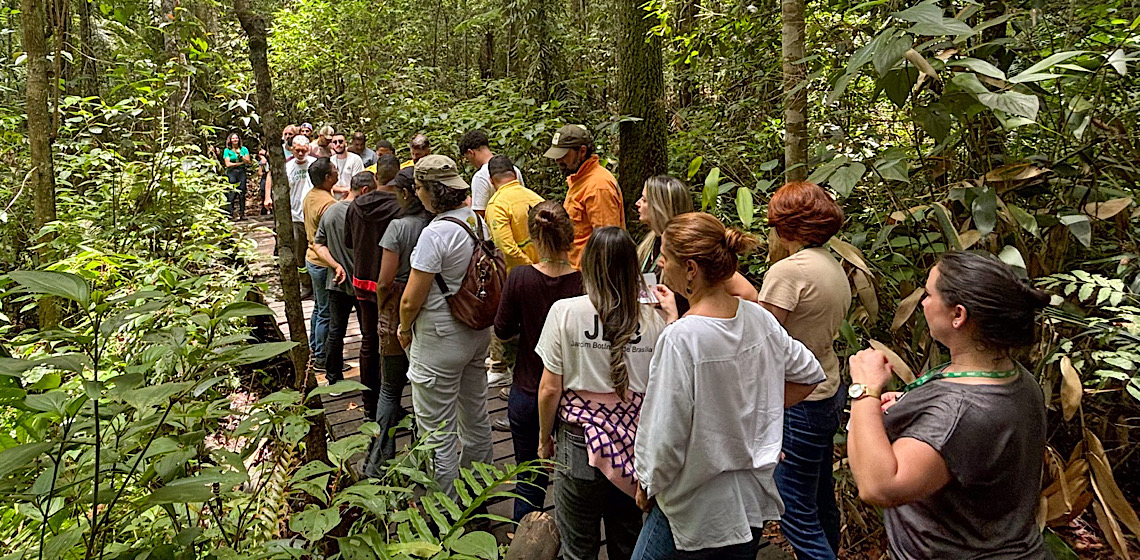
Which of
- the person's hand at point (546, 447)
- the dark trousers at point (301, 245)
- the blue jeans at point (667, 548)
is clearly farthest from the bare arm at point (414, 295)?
the dark trousers at point (301, 245)

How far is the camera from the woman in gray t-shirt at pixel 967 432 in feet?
5.94

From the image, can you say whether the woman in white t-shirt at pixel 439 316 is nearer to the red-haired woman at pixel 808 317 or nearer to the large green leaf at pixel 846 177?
the red-haired woman at pixel 808 317

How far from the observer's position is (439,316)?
3.69 m

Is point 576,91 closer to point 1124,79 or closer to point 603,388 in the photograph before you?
point 1124,79

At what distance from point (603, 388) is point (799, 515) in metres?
1.06

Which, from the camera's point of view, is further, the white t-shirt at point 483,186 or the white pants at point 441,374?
the white t-shirt at point 483,186

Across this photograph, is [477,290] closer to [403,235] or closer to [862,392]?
[403,235]

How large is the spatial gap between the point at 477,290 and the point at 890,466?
94.1 inches

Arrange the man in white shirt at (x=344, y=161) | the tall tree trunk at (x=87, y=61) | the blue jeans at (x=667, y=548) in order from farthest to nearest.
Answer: the tall tree trunk at (x=87, y=61) < the man in white shirt at (x=344, y=161) < the blue jeans at (x=667, y=548)

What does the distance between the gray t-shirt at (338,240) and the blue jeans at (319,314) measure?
437 mm

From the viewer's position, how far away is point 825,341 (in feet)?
9.69

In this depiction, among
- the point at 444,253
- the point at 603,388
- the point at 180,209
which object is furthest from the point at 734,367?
the point at 180,209

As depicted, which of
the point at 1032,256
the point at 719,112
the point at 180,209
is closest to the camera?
the point at 1032,256

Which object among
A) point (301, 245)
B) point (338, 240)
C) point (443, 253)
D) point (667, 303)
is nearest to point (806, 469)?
point (667, 303)
